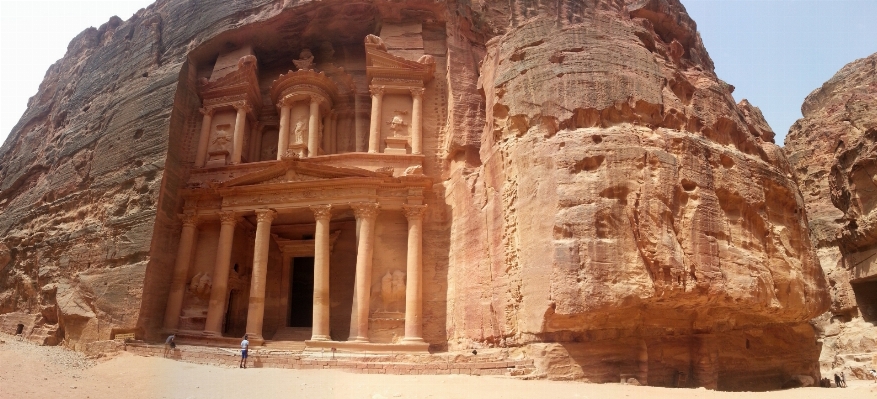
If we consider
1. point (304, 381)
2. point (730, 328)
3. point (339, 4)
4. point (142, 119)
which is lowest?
point (304, 381)

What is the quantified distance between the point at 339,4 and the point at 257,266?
10816mm

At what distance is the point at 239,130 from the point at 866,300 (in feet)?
77.1

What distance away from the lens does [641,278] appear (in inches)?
454

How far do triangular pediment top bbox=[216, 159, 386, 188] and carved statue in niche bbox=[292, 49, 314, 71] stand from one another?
474 cm

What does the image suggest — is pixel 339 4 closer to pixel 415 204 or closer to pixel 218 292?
pixel 415 204

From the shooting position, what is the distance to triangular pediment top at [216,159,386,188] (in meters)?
19.5

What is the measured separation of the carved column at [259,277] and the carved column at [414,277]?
14.6 ft

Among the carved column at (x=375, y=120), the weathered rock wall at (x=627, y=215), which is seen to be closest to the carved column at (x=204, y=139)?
the carved column at (x=375, y=120)

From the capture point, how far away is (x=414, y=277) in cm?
1767

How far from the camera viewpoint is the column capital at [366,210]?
18.7 metres

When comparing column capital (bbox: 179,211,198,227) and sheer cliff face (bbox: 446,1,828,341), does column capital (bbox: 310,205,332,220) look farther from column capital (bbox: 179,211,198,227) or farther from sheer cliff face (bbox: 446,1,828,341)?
sheer cliff face (bbox: 446,1,828,341)

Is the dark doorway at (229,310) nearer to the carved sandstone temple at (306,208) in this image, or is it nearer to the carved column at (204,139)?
the carved sandstone temple at (306,208)

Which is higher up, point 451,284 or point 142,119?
point 142,119

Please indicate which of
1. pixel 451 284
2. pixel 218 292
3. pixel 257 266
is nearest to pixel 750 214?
pixel 451 284
